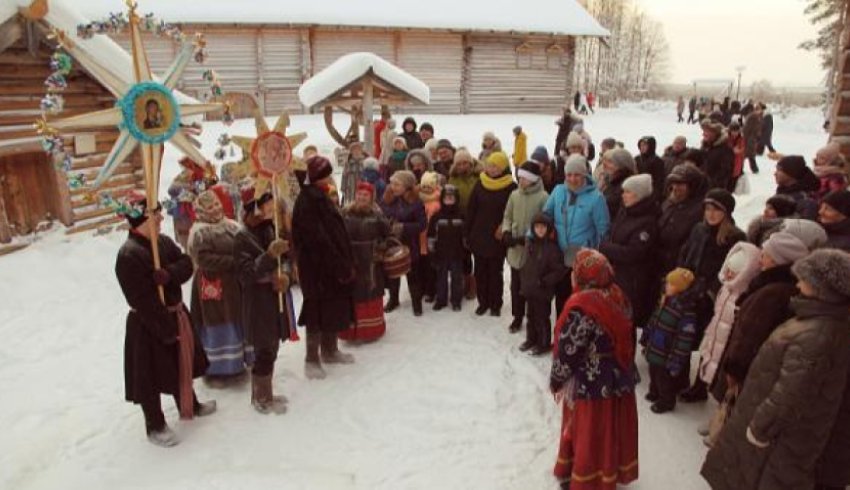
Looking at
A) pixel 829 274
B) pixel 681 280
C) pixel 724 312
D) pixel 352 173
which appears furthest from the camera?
pixel 352 173

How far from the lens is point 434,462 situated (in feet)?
14.6

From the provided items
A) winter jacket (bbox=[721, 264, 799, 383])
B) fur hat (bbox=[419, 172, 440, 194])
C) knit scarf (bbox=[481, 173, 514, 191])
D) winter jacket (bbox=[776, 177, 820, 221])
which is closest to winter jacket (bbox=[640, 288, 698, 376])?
winter jacket (bbox=[721, 264, 799, 383])

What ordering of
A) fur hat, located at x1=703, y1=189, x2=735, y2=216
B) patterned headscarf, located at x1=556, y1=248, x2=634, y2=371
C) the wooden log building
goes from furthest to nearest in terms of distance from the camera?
1. the wooden log building
2. fur hat, located at x1=703, y1=189, x2=735, y2=216
3. patterned headscarf, located at x1=556, y1=248, x2=634, y2=371

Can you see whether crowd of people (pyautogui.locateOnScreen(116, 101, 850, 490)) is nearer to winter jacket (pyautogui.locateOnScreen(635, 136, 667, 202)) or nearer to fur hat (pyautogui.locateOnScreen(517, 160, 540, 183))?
fur hat (pyautogui.locateOnScreen(517, 160, 540, 183))

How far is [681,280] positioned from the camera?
464cm

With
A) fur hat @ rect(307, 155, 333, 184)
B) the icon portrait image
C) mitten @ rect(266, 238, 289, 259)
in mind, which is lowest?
mitten @ rect(266, 238, 289, 259)

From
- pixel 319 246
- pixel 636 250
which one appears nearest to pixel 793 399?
pixel 636 250

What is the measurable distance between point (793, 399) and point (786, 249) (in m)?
1.08

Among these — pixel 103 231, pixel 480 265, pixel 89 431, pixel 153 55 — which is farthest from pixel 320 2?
pixel 89 431

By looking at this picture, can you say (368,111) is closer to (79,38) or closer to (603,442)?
(79,38)

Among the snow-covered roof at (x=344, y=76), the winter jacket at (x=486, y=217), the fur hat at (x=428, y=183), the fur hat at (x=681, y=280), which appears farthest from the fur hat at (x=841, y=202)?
the snow-covered roof at (x=344, y=76)

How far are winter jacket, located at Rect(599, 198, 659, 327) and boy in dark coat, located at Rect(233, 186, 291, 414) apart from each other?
9.84ft

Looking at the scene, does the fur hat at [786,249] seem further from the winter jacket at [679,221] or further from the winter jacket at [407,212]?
the winter jacket at [407,212]

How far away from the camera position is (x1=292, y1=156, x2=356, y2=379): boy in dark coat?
5.25m
